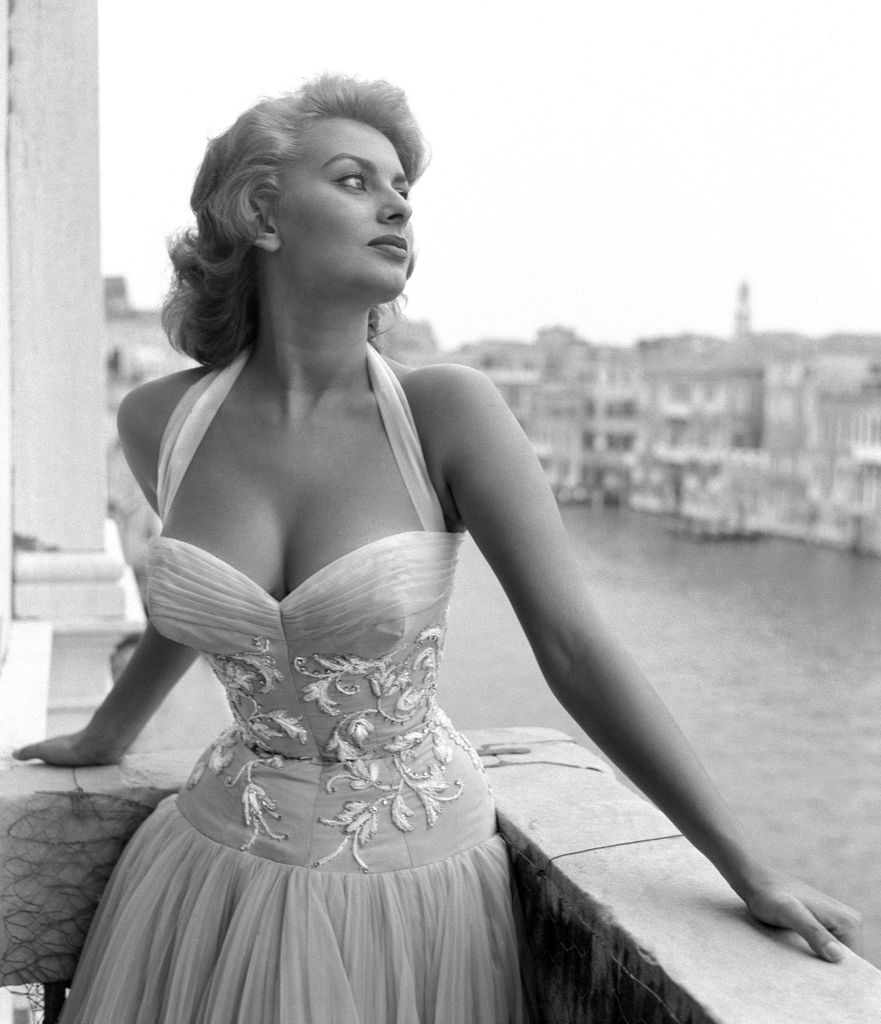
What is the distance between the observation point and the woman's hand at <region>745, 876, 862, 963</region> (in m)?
0.90

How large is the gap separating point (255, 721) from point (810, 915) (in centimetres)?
53

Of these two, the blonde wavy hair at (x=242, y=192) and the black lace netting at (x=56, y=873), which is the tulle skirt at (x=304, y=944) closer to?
the black lace netting at (x=56, y=873)

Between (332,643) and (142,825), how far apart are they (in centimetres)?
37

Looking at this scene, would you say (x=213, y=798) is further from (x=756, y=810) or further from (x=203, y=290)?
(x=756, y=810)

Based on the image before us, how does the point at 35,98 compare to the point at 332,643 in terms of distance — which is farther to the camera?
the point at 35,98

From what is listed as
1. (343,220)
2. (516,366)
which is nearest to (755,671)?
(516,366)

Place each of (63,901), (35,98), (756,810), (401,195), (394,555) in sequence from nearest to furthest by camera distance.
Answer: (394,555), (401,195), (63,901), (35,98), (756,810)

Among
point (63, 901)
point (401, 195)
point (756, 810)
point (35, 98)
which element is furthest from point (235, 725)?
point (756, 810)

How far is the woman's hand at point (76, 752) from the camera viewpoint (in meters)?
1.32

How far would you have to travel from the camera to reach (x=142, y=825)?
1233 millimetres

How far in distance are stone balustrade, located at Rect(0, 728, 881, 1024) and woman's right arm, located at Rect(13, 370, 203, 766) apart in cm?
2

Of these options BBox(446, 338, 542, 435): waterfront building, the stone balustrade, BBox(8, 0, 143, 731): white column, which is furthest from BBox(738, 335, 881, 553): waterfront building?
the stone balustrade

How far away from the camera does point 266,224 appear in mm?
1121

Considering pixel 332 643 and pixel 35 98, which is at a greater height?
pixel 35 98
